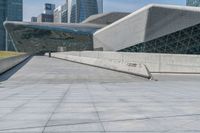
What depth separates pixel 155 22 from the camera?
162 ft

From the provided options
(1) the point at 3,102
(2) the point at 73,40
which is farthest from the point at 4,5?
(1) the point at 3,102

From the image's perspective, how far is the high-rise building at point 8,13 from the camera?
108787mm

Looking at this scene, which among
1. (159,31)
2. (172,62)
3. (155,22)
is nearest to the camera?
(172,62)

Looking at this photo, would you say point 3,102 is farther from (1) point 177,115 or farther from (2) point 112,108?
(1) point 177,115

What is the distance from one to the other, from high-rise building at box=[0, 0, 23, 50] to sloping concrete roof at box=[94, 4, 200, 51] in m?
57.9

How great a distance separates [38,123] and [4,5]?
104 m

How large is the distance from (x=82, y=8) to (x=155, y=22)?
387 feet

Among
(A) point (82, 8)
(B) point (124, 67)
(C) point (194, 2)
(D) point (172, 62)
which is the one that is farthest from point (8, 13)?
(B) point (124, 67)

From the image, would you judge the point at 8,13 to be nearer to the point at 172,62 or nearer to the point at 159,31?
the point at 159,31

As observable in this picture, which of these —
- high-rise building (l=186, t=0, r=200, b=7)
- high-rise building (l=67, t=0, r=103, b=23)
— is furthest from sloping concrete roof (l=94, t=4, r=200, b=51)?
high-rise building (l=67, t=0, r=103, b=23)

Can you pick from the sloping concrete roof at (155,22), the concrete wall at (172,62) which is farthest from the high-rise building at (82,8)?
the concrete wall at (172,62)

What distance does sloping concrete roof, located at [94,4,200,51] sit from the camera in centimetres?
4653

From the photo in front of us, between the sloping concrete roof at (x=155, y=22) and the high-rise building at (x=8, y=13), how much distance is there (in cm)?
5792

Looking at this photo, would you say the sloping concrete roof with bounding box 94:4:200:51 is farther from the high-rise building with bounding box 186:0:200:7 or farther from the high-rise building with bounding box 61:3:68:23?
the high-rise building with bounding box 61:3:68:23
